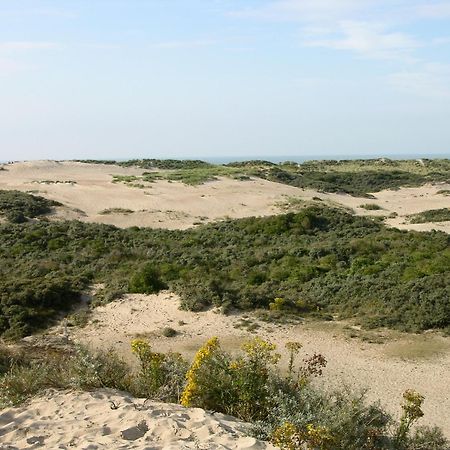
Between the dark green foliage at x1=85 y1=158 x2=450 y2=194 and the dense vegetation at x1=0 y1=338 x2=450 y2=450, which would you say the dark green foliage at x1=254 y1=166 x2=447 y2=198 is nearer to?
the dark green foliage at x1=85 y1=158 x2=450 y2=194

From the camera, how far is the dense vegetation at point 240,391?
6.43m

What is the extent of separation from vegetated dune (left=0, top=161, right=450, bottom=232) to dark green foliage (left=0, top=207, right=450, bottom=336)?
5283mm

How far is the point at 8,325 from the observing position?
1545 centimetres

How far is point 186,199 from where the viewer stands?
1662 inches

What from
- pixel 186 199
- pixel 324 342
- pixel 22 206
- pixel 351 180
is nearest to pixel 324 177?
pixel 351 180

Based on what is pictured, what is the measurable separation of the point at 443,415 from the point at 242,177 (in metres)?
42.3

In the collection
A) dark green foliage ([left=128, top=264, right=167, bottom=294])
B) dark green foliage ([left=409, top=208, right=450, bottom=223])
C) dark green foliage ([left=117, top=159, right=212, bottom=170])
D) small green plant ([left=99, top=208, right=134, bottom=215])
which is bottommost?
dark green foliage ([left=128, top=264, right=167, bottom=294])

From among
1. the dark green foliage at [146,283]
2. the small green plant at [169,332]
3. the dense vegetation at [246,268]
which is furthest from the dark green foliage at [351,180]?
the small green plant at [169,332]

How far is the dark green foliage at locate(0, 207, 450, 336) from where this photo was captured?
53.5 ft

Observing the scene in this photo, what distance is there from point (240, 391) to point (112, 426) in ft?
5.93

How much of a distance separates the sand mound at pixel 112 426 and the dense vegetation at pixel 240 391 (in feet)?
0.88

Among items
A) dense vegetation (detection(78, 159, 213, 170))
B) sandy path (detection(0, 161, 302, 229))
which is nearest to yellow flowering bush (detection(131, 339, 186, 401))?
sandy path (detection(0, 161, 302, 229))

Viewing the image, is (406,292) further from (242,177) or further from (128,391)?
(242,177)

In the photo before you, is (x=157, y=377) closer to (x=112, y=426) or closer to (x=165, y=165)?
(x=112, y=426)
